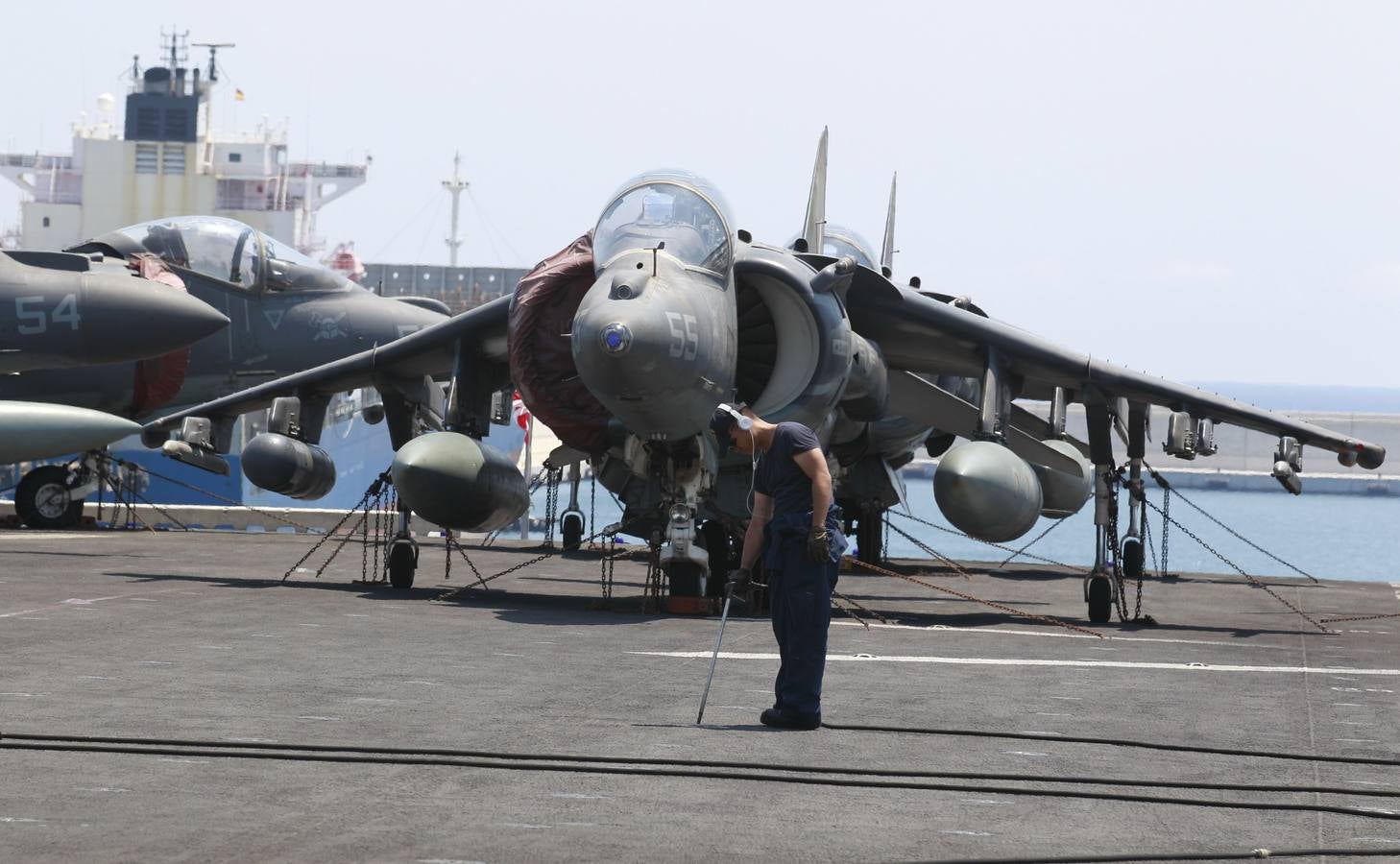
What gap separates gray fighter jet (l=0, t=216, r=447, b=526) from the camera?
26.3m

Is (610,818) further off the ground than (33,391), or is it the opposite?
(33,391)

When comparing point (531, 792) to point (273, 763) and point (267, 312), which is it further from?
point (267, 312)

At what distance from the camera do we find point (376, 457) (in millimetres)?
55656

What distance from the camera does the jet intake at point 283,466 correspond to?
19297 mm

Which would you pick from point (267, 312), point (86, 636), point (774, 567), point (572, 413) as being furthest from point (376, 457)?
point (774, 567)

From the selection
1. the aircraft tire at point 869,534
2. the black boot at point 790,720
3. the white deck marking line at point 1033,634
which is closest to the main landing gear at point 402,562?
the white deck marking line at point 1033,634

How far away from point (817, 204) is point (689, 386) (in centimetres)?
700

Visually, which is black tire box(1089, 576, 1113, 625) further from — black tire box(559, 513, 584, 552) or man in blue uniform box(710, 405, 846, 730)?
black tire box(559, 513, 584, 552)

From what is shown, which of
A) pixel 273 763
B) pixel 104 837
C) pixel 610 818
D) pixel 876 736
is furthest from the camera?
pixel 876 736

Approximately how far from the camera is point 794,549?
959 centimetres

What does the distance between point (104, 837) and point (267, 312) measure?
22.5 meters

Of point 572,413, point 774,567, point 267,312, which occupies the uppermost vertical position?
point 267,312

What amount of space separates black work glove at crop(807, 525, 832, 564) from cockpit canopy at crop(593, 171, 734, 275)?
7.02 meters

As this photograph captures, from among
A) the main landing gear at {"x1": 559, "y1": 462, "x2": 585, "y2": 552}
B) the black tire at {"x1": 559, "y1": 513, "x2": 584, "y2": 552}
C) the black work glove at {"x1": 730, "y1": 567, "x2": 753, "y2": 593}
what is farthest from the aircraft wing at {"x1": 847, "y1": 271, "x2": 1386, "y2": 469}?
the black tire at {"x1": 559, "y1": 513, "x2": 584, "y2": 552}
